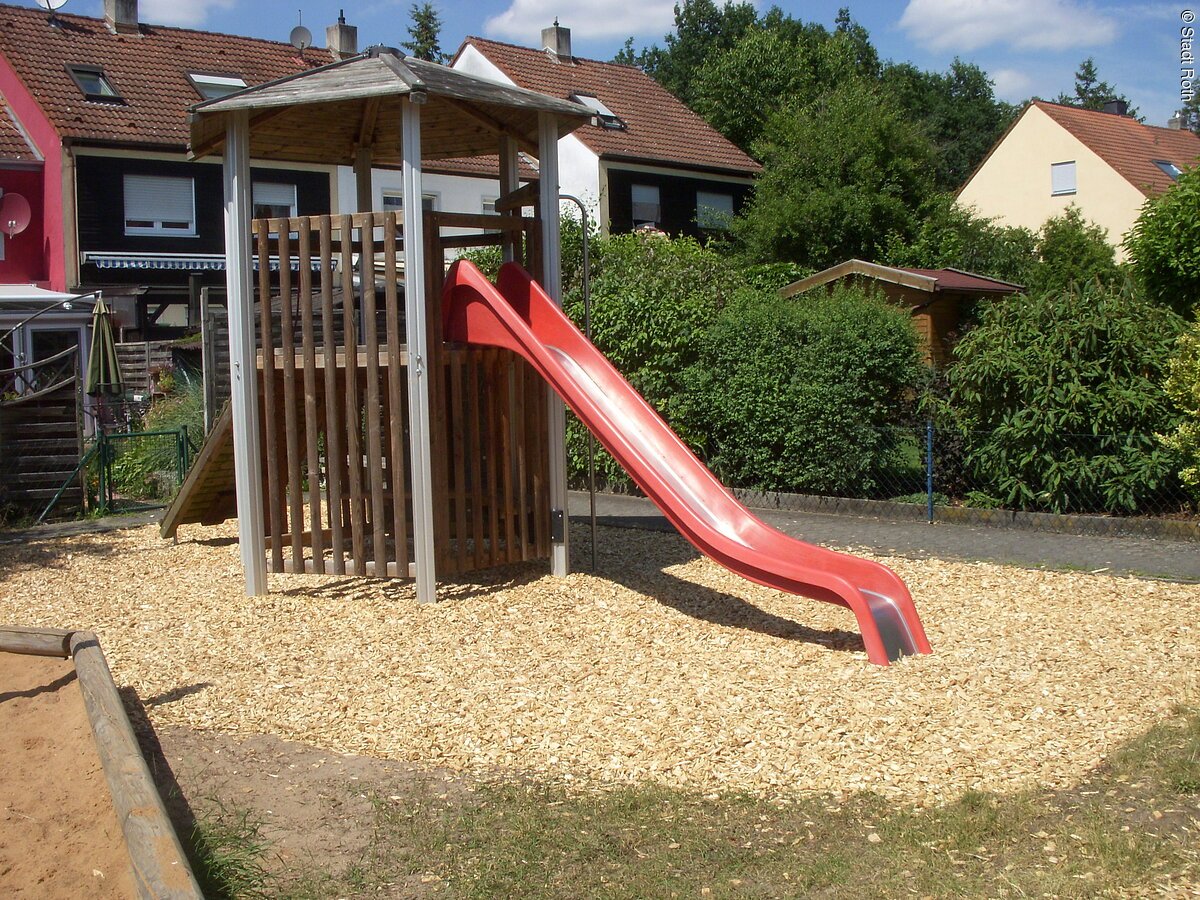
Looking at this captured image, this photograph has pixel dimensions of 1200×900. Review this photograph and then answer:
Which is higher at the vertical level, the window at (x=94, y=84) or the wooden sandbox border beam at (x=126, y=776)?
the window at (x=94, y=84)

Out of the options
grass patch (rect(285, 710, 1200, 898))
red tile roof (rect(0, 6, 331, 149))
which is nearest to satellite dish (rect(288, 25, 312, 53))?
red tile roof (rect(0, 6, 331, 149))

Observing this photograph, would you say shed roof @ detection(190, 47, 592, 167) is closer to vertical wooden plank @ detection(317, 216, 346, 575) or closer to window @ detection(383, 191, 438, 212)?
vertical wooden plank @ detection(317, 216, 346, 575)

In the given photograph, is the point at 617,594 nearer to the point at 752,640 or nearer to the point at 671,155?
the point at 752,640

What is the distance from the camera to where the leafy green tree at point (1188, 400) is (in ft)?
33.7

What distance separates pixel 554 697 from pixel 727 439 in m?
7.78

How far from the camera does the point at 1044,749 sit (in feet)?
17.0

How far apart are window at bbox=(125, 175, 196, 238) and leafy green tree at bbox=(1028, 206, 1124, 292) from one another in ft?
62.7

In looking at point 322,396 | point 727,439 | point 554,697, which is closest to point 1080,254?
point 727,439

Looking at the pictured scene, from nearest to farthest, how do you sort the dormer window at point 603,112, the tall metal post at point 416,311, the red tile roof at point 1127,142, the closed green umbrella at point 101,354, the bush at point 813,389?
the tall metal post at point 416,311, the bush at point 813,389, the closed green umbrella at point 101,354, the dormer window at point 603,112, the red tile roof at point 1127,142

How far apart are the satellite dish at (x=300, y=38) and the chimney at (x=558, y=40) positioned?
707 cm

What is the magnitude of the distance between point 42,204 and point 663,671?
25031 mm

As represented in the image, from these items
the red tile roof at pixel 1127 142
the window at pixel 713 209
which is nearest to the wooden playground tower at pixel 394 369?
the window at pixel 713 209

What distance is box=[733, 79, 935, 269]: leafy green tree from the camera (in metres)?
28.4

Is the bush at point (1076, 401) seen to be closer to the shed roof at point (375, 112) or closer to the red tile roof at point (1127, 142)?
the shed roof at point (375, 112)
